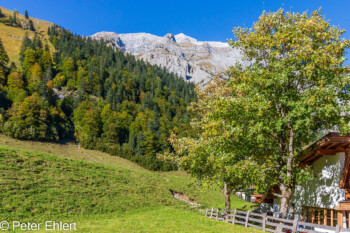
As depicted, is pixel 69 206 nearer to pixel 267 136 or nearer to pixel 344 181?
pixel 267 136

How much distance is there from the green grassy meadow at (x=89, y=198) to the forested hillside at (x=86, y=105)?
141 feet

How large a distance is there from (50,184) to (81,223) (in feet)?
29.1

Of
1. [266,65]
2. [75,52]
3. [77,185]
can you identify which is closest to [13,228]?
[77,185]

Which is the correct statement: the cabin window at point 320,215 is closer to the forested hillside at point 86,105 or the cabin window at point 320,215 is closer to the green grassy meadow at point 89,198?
the green grassy meadow at point 89,198

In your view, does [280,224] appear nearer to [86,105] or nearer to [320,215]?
[320,215]

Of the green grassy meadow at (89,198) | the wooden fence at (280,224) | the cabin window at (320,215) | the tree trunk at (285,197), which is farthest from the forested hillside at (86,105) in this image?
the tree trunk at (285,197)

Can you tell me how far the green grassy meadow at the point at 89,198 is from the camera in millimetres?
17891

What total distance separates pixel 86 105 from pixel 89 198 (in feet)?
336

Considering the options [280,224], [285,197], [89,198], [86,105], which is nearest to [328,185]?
[285,197]

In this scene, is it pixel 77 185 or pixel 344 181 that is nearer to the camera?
pixel 344 181

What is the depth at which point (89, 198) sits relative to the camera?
25.7m

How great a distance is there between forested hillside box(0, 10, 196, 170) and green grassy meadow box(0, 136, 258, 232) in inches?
1696

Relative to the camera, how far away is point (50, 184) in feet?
83.3

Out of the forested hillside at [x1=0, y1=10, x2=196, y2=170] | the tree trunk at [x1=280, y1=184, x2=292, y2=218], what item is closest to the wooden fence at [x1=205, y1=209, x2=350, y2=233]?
the tree trunk at [x1=280, y1=184, x2=292, y2=218]
